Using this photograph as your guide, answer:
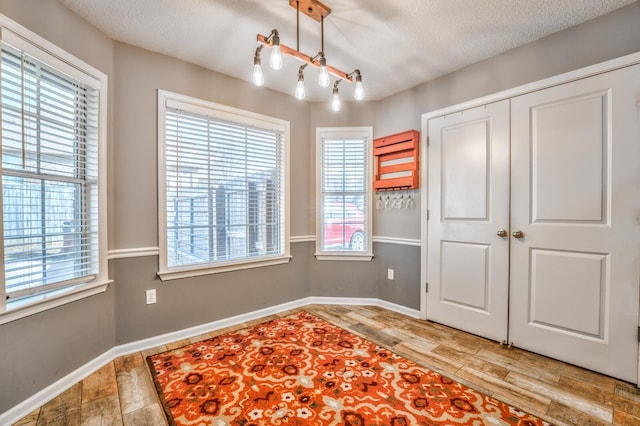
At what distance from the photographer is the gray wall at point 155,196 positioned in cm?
180

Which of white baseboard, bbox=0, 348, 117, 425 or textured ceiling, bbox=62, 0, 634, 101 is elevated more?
textured ceiling, bbox=62, 0, 634, 101

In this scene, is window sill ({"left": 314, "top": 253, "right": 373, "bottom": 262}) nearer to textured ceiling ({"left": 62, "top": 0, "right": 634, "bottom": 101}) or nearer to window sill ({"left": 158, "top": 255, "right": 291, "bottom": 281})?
window sill ({"left": 158, "top": 255, "right": 291, "bottom": 281})

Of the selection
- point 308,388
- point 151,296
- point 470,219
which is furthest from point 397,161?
point 151,296

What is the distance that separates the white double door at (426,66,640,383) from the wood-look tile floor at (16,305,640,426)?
0.20 metres

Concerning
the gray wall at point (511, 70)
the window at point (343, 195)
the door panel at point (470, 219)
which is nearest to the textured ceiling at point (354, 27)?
the gray wall at point (511, 70)

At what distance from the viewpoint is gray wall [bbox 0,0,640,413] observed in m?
1.80

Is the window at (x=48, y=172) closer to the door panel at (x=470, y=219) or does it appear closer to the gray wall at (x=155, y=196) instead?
the gray wall at (x=155, y=196)

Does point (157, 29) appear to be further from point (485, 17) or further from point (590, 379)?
point (590, 379)

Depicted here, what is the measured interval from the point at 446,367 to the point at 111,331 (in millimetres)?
2570

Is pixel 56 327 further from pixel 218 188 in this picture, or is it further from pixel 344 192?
pixel 344 192

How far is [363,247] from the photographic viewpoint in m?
3.56

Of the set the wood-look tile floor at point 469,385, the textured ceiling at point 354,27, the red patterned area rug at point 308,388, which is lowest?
the wood-look tile floor at point 469,385

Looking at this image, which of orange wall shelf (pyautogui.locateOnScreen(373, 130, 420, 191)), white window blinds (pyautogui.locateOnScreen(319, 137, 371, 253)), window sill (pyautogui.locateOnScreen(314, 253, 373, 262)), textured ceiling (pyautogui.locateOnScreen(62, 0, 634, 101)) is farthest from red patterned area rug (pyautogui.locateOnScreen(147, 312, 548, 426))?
textured ceiling (pyautogui.locateOnScreen(62, 0, 634, 101))

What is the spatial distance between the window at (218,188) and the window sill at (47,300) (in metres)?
0.50
